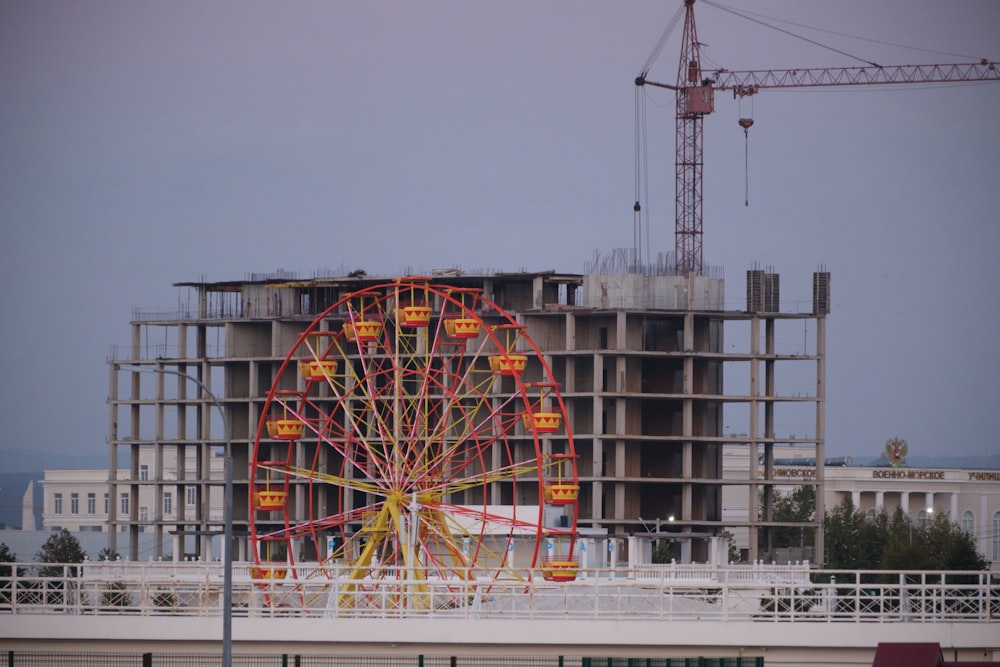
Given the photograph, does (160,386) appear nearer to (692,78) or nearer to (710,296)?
(710,296)

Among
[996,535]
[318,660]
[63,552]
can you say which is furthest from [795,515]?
[318,660]

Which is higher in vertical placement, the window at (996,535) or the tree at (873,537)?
the tree at (873,537)

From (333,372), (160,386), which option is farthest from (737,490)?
(333,372)

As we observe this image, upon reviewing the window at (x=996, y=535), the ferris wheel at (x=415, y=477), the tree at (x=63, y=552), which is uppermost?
the ferris wheel at (x=415, y=477)

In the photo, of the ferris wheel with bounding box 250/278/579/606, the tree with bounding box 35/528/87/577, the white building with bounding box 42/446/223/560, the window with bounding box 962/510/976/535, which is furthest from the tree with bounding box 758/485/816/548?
the tree with bounding box 35/528/87/577

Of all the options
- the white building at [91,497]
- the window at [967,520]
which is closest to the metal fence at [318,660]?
the white building at [91,497]

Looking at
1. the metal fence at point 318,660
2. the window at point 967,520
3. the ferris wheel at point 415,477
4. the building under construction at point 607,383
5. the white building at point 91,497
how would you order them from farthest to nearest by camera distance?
the white building at point 91,497 < the window at point 967,520 < the building under construction at point 607,383 < the ferris wheel at point 415,477 < the metal fence at point 318,660

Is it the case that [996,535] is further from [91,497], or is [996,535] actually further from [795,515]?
[91,497]

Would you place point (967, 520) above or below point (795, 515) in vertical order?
below

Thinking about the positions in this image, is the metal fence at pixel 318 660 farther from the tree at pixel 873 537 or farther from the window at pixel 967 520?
the window at pixel 967 520

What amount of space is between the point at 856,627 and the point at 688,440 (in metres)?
81.7

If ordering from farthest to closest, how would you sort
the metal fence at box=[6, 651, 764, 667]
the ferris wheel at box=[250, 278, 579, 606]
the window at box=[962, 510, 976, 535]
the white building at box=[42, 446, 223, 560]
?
the white building at box=[42, 446, 223, 560], the window at box=[962, 510, 976, 535], the ferris wheel at box=[250, 278, 579, 606], the metal fence at box=[6, 651, 764, 667]

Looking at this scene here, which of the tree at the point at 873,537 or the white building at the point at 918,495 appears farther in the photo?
the white building at the point at 918,495

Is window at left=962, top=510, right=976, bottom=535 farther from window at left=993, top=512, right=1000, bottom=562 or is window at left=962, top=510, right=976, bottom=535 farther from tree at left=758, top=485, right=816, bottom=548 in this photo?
tree at left=758, top=485, right=816, bottom=548
